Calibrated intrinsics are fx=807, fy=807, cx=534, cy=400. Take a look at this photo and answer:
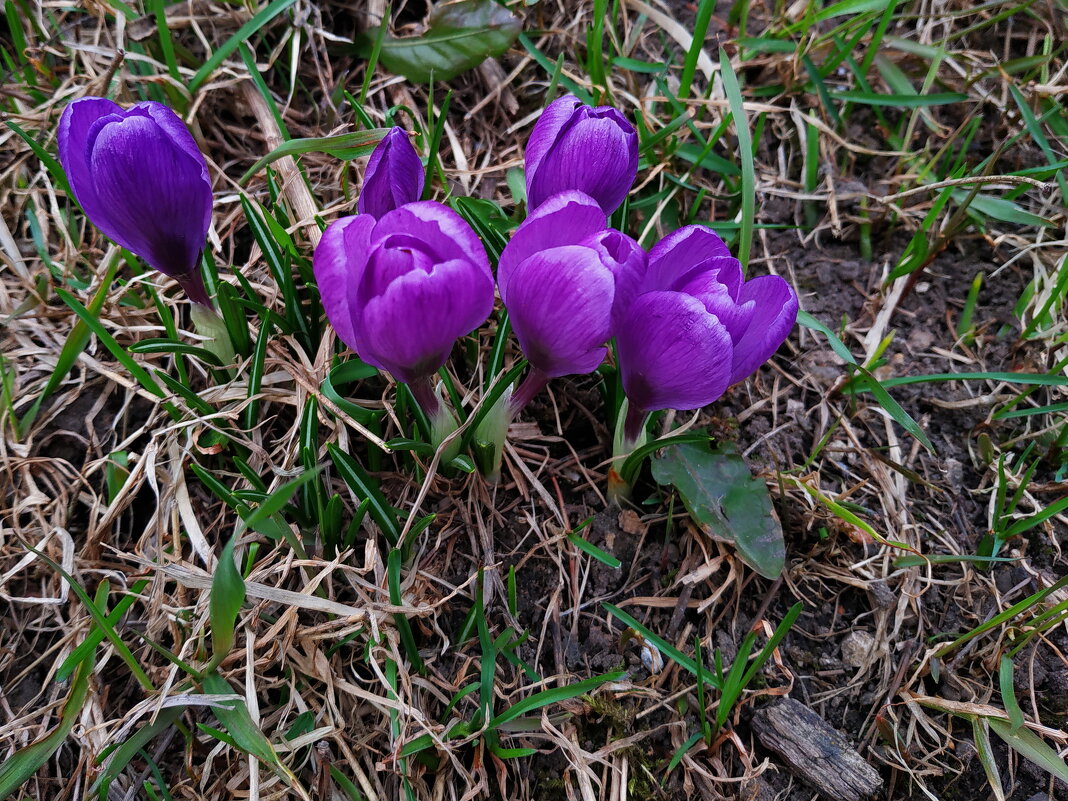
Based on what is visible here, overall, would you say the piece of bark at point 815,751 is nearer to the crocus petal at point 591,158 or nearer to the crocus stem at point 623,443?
the crocus stem at point 623,443

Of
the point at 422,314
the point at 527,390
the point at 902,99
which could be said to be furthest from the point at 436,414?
the point at 902,99

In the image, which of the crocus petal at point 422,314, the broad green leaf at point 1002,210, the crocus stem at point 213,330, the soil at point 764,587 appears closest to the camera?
the crocus petal at point 422,314

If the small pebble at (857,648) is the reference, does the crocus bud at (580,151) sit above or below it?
above

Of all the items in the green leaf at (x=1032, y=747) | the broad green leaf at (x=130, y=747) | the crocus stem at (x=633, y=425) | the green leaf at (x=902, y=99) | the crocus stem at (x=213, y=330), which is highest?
the crocus stem at (x=213, y=330)

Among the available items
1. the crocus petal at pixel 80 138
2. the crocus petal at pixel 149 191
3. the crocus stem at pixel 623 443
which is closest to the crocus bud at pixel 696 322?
the crocus stem at pixel 623 443

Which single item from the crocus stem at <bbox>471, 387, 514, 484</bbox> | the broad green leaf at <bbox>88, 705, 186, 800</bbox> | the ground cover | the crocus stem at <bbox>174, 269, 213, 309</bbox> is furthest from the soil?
the broad green leaf at <bbox>88, 705, 186, 800</bbox>

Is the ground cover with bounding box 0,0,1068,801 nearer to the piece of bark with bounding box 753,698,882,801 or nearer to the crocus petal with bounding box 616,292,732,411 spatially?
the piece of bark with bounding box 753,698,882,801

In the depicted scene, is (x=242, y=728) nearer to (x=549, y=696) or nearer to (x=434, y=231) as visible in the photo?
(x=549, y=696)
